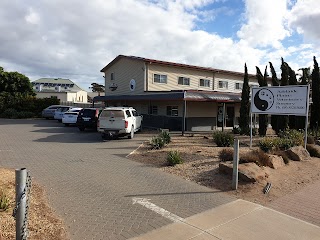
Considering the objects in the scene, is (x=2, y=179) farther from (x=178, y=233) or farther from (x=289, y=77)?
(x=289, y=77)

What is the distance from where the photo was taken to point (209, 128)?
24.0m

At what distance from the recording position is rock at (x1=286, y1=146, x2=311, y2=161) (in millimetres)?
10234

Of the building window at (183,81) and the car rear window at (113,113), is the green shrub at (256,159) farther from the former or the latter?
the building window at (183,81)

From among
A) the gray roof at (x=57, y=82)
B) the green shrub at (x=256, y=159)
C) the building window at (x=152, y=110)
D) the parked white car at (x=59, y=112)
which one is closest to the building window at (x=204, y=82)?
the building window at (x=152, y=110)

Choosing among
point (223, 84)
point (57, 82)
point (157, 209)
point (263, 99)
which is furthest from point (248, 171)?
point (57, 82)

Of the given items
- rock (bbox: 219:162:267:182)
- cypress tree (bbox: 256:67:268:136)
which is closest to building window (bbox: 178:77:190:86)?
cypress tree (bbox: 256:67:268:136)

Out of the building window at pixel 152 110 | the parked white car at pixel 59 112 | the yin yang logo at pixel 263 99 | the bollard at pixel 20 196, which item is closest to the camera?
the bollard at pixel 20 196

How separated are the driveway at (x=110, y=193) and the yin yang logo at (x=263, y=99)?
6317mm

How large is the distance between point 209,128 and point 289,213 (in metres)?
18.2

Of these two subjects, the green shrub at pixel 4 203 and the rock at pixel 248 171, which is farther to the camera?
the rock at pixel 248 171

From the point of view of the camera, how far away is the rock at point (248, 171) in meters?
7.58

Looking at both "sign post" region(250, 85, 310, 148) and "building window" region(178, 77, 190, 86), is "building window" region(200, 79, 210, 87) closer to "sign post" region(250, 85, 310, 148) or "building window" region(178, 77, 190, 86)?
"building window" region(178, 77, 190, 86)

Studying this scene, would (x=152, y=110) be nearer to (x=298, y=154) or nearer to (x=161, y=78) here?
(x=161, y=78)

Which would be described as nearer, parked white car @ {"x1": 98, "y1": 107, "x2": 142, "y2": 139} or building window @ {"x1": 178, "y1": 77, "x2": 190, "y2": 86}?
parked white car @ {"x1": 98, "y1": 107, "x2": 142, "y2": 139}
